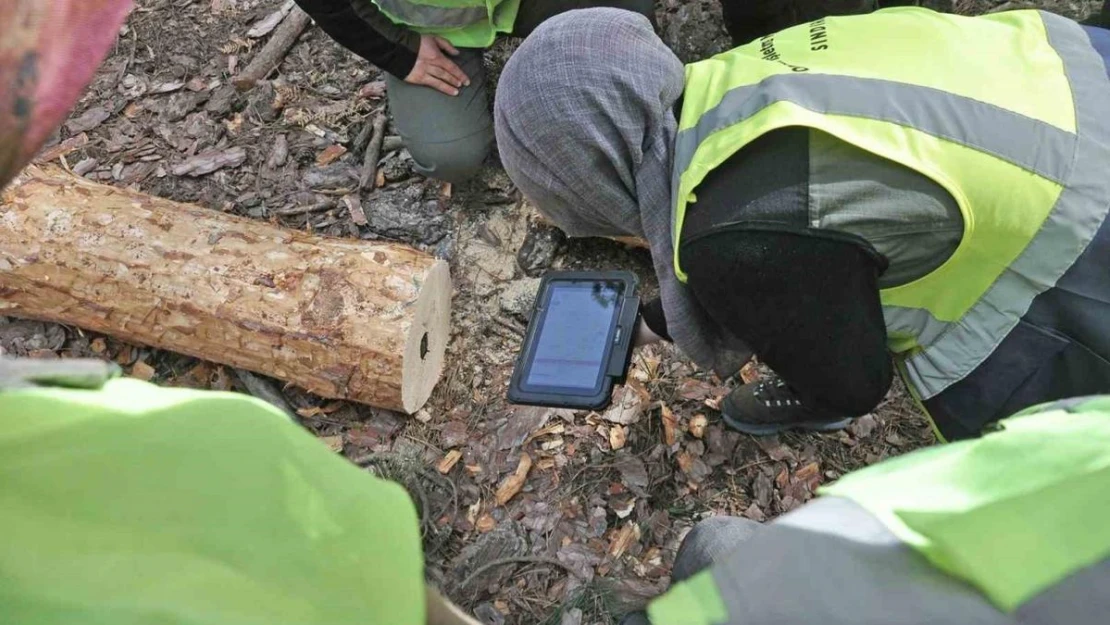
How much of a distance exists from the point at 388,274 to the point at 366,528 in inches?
65.2

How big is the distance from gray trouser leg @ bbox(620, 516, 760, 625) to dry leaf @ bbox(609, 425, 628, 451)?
54 cm

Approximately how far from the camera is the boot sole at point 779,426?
233cm

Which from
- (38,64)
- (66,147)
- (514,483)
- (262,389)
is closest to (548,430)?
(514,483)

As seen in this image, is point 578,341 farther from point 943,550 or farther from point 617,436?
point 943,550

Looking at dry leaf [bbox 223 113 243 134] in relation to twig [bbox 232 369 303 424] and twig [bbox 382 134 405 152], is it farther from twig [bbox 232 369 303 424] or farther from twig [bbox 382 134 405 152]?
twig [bbox 232 369 303 424]

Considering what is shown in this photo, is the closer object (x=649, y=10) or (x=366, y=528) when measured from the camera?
(x=366, y=528)

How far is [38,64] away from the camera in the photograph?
24.0 inches

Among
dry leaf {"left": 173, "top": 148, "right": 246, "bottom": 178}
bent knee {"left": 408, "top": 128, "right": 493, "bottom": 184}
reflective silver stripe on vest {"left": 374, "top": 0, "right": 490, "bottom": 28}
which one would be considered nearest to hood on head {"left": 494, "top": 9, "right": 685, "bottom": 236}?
bent knee {"left": 408, "top": 128, "right": 493, "bottom": 184}

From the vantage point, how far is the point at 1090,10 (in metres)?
2.86

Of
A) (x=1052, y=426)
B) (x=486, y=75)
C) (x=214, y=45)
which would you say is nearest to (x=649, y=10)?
(x=486, y=75)

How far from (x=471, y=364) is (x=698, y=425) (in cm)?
77

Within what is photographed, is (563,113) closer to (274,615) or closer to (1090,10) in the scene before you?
(274,615)

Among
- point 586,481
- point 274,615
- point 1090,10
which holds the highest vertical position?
point 274,615

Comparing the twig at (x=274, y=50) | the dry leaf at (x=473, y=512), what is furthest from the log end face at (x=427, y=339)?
the twig at (x=274, y=50)
